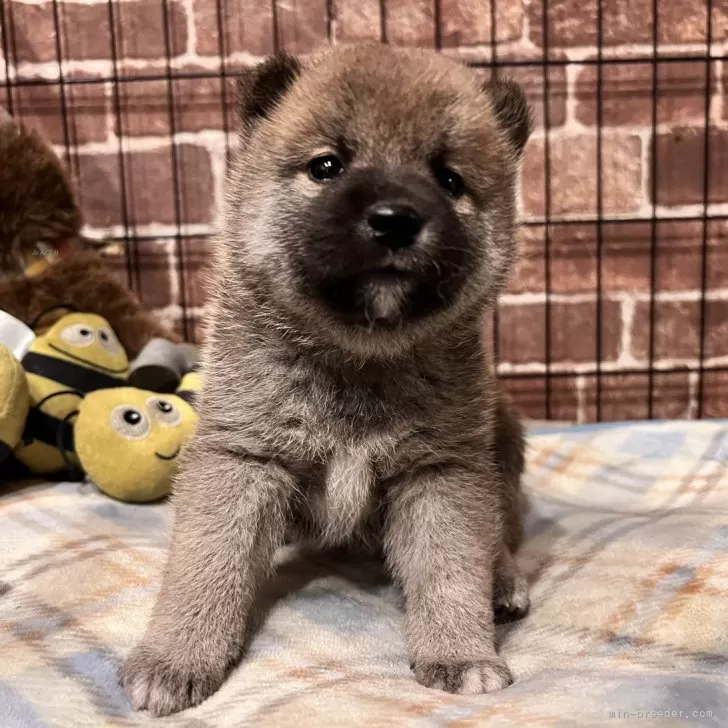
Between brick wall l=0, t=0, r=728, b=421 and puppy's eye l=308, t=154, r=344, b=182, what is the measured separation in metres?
1.17

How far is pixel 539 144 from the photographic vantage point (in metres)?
2.04

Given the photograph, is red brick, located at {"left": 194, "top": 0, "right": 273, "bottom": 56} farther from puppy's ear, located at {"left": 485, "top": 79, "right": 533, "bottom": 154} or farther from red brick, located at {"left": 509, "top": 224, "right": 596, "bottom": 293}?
puppy's ear, located at {"left": 485, "top": 79, "right": 533, "bottom": 154}

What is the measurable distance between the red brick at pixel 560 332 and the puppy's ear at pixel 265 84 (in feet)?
3.93

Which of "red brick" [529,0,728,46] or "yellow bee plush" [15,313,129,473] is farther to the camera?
"red brick" [529,0,728,46]

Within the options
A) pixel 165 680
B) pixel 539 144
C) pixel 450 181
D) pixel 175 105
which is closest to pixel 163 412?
pixel 165 680

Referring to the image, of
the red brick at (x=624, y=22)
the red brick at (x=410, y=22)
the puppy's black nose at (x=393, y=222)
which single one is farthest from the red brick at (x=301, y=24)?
the puppy's black nose at (x=393, y=222)

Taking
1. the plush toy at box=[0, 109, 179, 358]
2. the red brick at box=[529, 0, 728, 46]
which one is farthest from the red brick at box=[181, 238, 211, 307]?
the red brick at box=[529, 0, 728, 46]

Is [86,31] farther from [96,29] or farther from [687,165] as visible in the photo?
[687,165]

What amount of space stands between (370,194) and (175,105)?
54.3 inches

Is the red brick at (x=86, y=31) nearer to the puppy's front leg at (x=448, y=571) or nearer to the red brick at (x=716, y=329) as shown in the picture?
the puppy's front leg at (x=448, y=571)

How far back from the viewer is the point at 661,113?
2020 millimetres

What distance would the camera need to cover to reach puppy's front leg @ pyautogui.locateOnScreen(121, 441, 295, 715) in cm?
89

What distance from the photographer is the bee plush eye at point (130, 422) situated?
56.1 inches

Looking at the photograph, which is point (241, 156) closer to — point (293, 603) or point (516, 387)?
point (293, 603)
